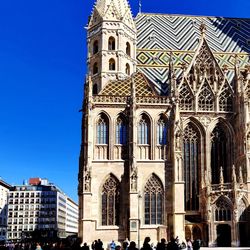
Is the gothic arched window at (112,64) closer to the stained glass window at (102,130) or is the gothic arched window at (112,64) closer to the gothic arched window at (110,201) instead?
the stained glass window at (102,130)

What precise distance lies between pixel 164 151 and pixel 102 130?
18.0 ft

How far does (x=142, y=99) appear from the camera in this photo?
4166 cm

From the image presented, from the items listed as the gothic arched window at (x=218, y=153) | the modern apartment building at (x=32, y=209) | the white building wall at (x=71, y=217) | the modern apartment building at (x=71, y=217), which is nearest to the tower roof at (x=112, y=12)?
the gothic arched window at (x=218, y=153)

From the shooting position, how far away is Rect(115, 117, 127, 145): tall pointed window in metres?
40.8

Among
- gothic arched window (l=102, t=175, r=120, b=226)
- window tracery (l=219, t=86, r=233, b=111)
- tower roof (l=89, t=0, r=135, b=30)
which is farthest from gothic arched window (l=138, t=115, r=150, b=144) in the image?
tower roof (l=89, t=0, r=135, b=30)

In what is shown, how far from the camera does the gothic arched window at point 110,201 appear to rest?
39.1 meters

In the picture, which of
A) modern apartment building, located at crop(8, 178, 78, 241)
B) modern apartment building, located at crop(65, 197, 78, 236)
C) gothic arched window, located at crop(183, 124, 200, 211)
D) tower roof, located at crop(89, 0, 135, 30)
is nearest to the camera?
gothic arched window, located at crop(183, 124, 200, 211)

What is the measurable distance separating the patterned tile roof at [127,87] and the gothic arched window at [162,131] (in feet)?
9.69

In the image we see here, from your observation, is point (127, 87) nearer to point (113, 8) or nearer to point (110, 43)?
point (110, 43)

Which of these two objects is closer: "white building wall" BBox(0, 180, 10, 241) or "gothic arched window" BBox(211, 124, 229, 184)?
"gothic arched window" BBox(211, 124, 229, 184)

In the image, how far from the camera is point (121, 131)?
1617 inches

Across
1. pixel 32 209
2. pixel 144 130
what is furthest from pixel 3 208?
pixel 144 130

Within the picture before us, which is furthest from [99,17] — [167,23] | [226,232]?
[226,232]

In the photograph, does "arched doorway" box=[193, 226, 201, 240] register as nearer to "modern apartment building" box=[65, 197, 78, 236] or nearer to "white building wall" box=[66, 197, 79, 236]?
"modern apartment building" box=[65, 197, 78, 236]
